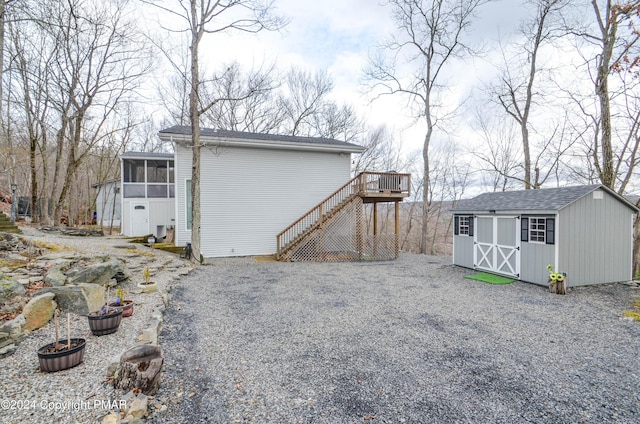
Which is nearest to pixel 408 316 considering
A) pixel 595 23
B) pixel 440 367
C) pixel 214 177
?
pixel 440 367

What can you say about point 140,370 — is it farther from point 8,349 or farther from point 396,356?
point 396,356

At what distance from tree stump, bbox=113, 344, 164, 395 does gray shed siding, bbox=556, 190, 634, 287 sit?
342 inches

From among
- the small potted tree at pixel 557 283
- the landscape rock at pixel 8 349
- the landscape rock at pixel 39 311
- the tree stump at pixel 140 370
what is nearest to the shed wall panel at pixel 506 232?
the small potted tree at pixel 557 283

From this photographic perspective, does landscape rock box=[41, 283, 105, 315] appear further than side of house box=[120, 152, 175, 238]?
No

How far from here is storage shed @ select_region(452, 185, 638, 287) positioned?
7.69m

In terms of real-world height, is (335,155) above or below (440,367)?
above

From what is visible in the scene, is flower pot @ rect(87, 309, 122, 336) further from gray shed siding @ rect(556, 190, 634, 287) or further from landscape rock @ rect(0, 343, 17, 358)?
gray shed siding @ rect(556, 190, 634, 287)

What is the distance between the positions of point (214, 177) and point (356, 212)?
18.4 ft

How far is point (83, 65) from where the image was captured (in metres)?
14.3

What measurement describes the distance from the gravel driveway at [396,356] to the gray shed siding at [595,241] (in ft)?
3.02

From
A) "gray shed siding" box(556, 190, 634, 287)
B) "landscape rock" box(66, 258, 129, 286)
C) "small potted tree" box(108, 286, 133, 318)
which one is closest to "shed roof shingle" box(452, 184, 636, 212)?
"gray shed siding" box(556, 190, 634, 287)

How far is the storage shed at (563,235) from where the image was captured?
7688mm

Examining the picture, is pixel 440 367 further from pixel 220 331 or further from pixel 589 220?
pixel 589 220

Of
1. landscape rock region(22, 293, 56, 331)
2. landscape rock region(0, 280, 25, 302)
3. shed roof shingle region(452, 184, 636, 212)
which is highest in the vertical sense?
shed roof shingle region(452, 184, 636, 212)
